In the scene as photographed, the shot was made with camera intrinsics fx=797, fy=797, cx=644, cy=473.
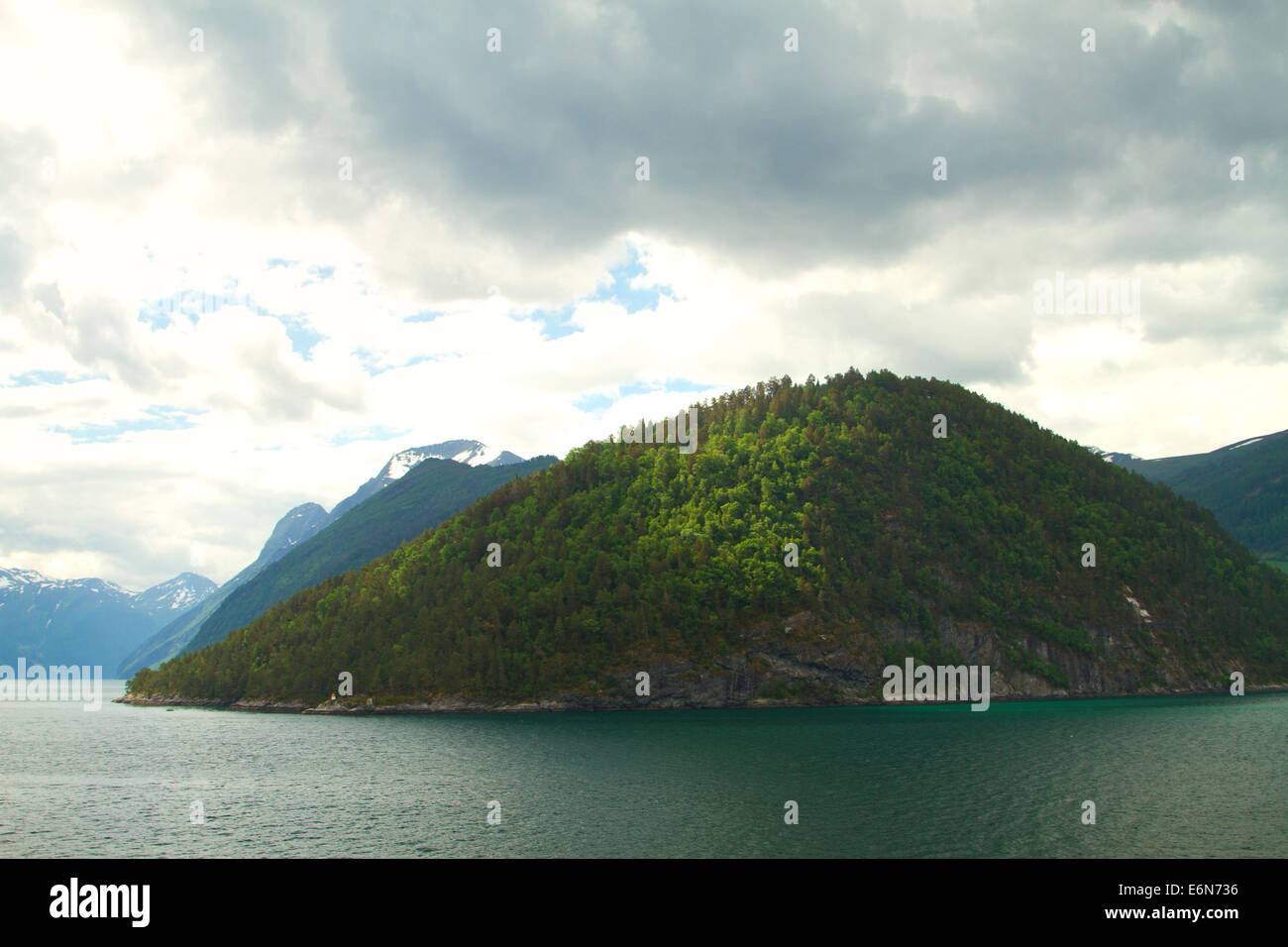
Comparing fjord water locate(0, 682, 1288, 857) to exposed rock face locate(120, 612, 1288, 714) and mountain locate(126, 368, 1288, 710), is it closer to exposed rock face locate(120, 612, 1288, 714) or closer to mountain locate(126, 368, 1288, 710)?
exposed rock face locate(120, 612, 1288, 714)

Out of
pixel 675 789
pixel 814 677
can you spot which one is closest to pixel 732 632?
pixel 814 677

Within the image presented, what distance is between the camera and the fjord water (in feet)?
180

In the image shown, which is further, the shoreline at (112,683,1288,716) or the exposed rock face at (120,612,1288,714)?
the exposed rock face at (120,612,1288,714)

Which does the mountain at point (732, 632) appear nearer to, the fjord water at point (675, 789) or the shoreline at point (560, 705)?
the shoreline at point (560, 705)

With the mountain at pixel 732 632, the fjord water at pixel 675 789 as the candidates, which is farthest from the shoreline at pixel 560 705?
the fjord water at pixel 675 789

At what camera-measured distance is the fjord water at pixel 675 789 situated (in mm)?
55000

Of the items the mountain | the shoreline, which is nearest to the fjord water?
the shoreline
